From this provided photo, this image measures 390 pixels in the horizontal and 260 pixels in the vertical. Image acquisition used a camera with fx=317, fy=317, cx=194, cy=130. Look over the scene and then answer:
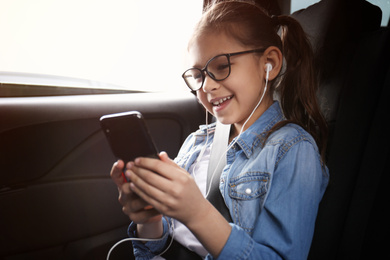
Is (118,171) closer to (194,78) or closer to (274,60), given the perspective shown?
(194,78)

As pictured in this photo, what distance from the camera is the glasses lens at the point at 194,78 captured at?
39.6 inches

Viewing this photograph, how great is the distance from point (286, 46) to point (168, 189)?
0.69m

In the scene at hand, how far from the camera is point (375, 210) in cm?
86

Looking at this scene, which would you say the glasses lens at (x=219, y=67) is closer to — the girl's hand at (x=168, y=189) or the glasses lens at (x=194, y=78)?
the glasses lens at (x=194, y=78)

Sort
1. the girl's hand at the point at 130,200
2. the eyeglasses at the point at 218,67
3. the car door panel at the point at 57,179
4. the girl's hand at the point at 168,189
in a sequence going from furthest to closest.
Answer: the car door panel at the point at 57,179 → the eyeglasses at the point at 218,67 → the girl's hand at the point at 130,200 → the girl's hand at the point at 168,189

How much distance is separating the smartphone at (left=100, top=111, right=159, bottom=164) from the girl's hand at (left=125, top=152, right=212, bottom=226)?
7 cm

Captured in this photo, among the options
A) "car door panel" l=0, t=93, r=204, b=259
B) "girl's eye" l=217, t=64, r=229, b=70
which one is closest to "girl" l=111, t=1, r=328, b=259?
"girl's eye" l=217, t=64, r=229, b=70

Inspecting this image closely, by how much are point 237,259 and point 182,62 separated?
110cm

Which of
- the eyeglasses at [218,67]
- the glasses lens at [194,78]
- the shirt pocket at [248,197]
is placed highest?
the eyeglasses at [218,67]

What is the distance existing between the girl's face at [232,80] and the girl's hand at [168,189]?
374 mm

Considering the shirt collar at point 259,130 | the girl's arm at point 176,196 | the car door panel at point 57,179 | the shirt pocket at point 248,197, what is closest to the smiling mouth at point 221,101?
the shirt collar at point 259,130

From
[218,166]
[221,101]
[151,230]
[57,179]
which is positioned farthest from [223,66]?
[57,179]

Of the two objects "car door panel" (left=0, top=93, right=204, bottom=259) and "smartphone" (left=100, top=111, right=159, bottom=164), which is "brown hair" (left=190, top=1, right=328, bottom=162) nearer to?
"smartphone" (left=100, top=111, right=159, bottom=164)

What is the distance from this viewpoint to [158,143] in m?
1.62
